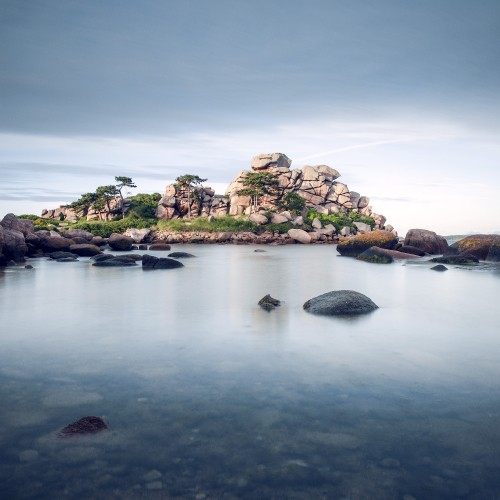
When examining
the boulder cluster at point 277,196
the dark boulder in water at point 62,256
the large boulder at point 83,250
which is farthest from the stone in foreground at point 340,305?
the boulder cluster at point 277,196

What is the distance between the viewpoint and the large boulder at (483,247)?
28.0 metres

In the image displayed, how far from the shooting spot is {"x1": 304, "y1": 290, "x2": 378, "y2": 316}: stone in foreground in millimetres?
10852

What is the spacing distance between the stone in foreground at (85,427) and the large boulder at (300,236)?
60.1 meters

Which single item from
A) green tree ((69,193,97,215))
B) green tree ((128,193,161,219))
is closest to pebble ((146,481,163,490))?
green tree ((128,193,161,219))

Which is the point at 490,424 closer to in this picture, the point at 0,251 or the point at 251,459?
the point at 251,459

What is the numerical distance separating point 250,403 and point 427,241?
101 feet

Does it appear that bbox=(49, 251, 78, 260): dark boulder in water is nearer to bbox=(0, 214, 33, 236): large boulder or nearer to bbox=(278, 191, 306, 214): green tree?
bbox=(0, 214, 33, 236): large boulder

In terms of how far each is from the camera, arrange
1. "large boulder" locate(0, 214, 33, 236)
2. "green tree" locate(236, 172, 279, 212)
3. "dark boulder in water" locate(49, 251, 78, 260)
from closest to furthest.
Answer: "large boulder" locate(0, 214, 33, 236) < "dark boulder in water" locate(49, 251, 78, 260) < "green tree" locate(236, 172, 279, 212)

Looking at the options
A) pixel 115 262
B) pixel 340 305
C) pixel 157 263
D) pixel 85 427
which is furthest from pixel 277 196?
pixel 85 427

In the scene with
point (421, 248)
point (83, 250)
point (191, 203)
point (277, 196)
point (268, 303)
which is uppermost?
point (277, 196)

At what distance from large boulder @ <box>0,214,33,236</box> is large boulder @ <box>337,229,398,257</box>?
2211 centimetres

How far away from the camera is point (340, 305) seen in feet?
35.9

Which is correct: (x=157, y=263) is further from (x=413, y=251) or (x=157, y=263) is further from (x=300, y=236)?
(x=300, y=236)

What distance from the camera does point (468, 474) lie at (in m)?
3.79
